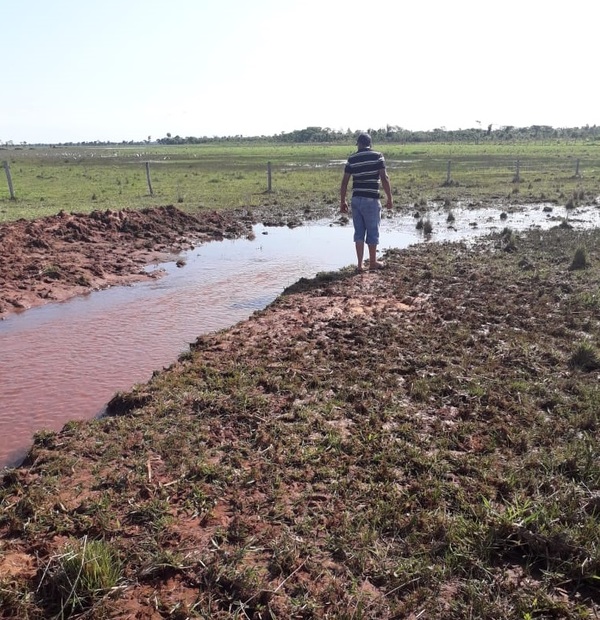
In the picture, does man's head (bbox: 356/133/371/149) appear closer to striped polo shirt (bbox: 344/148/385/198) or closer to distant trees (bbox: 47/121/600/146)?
striped polo shirt (bbox: 344/148/385/198)

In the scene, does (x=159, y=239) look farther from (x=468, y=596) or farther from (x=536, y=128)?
(x=536, y=128)

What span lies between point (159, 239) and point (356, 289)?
7.11 metres

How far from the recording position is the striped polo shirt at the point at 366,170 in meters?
8.97

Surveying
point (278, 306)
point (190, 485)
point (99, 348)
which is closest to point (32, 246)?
point (99, 348)

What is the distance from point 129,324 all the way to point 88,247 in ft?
16.9

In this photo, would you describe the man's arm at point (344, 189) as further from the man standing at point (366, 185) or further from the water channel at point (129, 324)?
the water channel at point (129, 324)

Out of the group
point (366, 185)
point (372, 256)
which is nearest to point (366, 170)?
point (366, 185)

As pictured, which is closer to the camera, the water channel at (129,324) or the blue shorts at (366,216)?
the water channel at (129,324)

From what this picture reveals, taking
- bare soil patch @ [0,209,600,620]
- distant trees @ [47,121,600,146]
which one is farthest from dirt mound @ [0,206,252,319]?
distant trees @ [47,121,600,146]

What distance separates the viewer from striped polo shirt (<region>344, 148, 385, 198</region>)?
353 inches

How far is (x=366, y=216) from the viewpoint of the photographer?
9.44 meters

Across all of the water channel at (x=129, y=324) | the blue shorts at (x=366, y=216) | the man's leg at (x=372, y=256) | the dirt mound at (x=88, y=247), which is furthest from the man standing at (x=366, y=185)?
the dirt mound at (x=88, y=247)

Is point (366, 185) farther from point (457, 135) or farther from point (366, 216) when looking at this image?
point (457, 135)

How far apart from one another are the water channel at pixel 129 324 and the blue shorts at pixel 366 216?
170 cm
